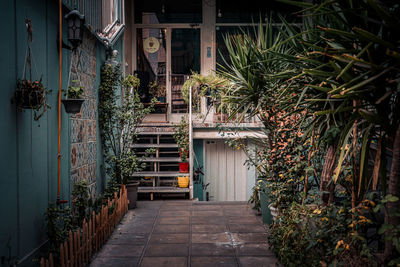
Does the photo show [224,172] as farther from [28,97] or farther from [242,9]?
[28,97]

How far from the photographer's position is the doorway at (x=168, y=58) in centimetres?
956

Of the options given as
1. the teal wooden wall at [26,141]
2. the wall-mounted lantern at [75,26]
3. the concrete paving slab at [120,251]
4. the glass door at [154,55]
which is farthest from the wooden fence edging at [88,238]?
the glass door at [154,55]

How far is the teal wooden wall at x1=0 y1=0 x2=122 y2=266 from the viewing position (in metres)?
2.69

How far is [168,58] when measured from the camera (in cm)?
966

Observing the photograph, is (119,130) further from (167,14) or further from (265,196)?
(167,14)

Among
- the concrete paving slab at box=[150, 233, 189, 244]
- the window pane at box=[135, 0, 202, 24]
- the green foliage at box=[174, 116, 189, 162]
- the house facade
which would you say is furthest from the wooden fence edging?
the window pane at box=[135, 0, 202, 24]

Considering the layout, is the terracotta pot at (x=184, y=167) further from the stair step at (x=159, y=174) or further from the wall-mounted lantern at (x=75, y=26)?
the wall-mounted lantern at (x=75, y=26)

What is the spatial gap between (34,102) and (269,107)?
280 centimetres

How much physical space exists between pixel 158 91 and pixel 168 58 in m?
0.96

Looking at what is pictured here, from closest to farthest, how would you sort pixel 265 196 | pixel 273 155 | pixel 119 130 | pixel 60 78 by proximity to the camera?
pixel 60 78 < pixel 273 155 < pixel 265 196 < pixel 119 130

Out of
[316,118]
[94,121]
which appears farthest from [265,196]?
[94,121]

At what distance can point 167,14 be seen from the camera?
9680 mm

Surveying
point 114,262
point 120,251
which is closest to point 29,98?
point 114,262

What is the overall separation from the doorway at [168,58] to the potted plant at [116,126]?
10.6ft
